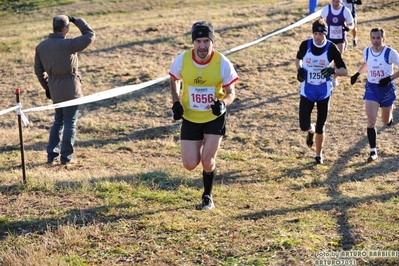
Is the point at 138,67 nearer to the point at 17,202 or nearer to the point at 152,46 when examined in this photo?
the point at 152,46

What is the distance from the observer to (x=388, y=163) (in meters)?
8.54

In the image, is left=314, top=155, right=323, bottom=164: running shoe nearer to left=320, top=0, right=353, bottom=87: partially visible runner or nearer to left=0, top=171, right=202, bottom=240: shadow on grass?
left=0, top=171, right=202, bottom=240: shadow on grass

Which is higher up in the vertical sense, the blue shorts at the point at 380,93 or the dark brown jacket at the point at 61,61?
the dark brown jacket at the point at 61,61

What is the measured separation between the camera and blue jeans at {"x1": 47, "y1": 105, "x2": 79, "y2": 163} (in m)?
8.14

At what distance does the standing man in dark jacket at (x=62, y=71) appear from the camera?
778cm

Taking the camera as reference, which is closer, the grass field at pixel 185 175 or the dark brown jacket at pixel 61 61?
the grass field at pixel 185 175

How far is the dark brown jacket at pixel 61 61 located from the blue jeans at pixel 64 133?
227 mm

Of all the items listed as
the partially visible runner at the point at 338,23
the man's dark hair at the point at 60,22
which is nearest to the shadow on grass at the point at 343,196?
the partially visible runner at the point at 338,23

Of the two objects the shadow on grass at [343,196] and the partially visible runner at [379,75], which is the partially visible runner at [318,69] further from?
the shadow on grass at [343,196]

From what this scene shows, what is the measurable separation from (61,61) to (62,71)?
0.13 meters

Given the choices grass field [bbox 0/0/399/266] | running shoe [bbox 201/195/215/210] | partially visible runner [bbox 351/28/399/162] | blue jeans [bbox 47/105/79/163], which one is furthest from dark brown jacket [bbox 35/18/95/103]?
partially visible runner [bbox 351/28/399/162]

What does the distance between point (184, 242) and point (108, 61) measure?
970cm

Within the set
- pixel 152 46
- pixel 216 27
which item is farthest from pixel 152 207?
pixel 216 27

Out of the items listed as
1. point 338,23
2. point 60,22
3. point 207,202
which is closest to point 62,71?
point 60,22
